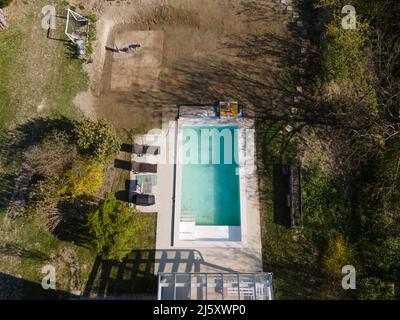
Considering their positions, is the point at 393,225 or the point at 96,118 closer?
the point at 393,225

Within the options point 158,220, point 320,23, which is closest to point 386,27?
point 320,23

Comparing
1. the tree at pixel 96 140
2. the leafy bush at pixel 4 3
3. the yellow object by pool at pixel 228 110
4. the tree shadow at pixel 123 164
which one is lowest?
the tree shadow at pixel 123 164

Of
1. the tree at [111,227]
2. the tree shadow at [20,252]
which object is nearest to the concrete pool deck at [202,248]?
the tree at [111,227]

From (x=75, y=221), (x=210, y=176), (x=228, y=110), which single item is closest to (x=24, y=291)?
(x=75, y=221)

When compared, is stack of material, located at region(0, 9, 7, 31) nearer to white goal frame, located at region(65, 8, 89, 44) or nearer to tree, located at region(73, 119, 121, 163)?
white goal frame, located at region(65, 8, 89, 44)

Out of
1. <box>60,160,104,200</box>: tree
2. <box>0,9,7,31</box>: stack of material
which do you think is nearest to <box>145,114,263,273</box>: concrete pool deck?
<box>60,160,104,200</box>: tree

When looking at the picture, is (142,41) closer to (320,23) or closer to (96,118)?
(96,118)

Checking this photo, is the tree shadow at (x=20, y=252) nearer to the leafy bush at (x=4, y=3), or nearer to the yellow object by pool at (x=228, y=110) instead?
the yellow object by pool at (x=228, y=110)
